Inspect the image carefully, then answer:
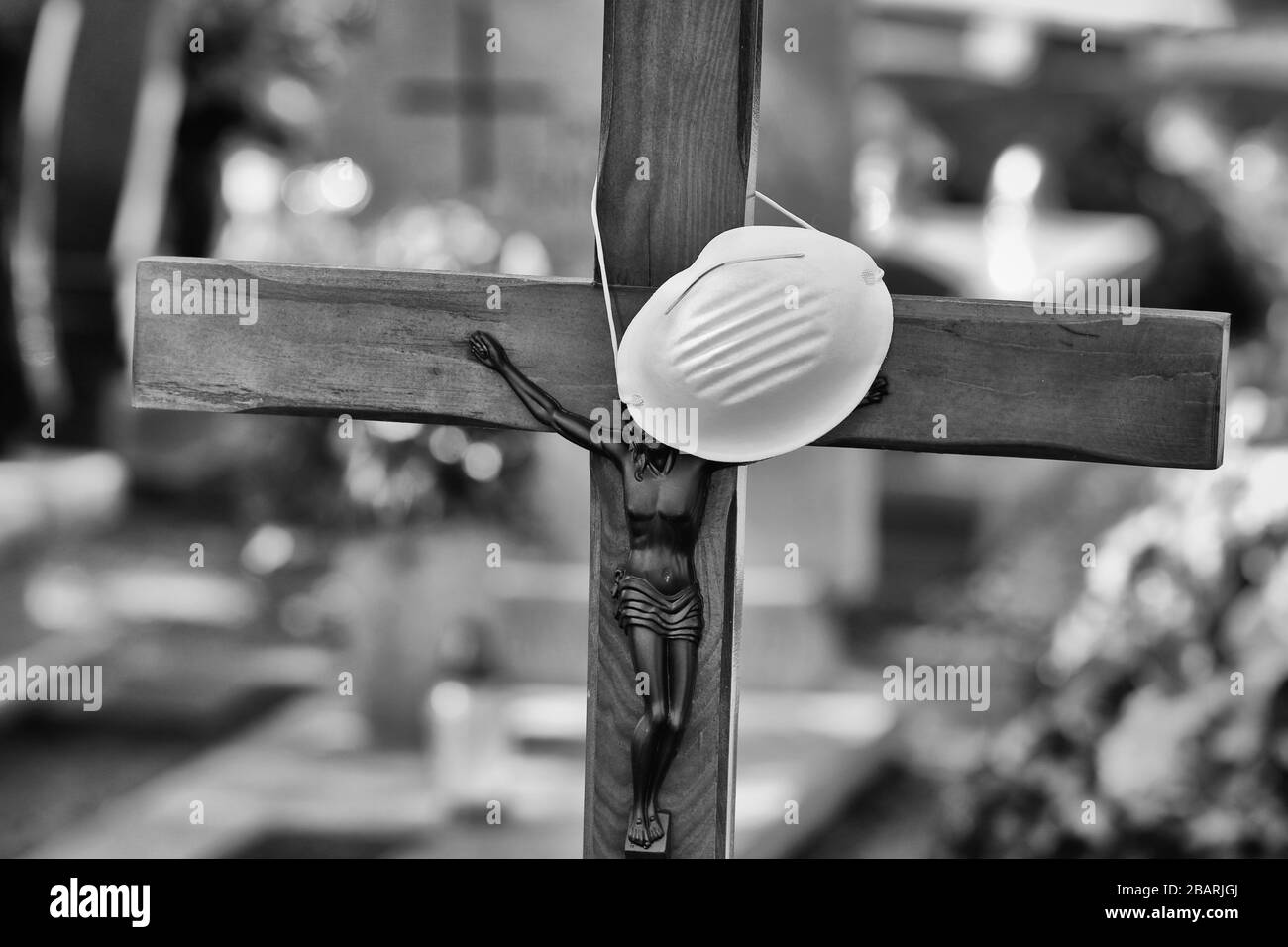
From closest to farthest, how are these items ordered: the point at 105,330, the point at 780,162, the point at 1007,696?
the point at 1007,696, the point at 780,162, the point at 105,330

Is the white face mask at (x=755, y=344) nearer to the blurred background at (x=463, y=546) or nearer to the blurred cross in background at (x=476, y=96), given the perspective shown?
the blurred background at (x=463, y=546)

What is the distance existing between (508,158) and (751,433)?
1534 mm

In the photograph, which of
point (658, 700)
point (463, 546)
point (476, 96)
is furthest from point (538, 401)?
point (476, 96)

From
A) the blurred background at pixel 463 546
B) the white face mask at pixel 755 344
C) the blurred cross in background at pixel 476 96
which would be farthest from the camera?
the blurred cross in background at pixel 476 96

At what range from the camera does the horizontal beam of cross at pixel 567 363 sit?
1.96 ft

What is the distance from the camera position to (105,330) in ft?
6.84

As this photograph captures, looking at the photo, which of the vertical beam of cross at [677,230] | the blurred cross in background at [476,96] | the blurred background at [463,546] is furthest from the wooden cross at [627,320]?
the blurred cross in background at [476,96]

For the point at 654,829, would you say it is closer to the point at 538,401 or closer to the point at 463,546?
the point at 538,401

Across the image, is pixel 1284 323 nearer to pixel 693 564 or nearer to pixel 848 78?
pixel 848 78

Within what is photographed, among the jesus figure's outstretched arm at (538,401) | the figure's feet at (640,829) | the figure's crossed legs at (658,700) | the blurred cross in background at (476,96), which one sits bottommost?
the figure's feet at (640,829)

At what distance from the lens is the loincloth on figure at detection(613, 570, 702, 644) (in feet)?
1.93

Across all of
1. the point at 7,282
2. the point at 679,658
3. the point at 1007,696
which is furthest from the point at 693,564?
the point at 7,282

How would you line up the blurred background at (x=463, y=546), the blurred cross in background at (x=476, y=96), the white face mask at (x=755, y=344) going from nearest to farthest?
the white face mask at (x=755, y=344) → the blurred background at (x=463, y=546) → the blurred cross in background at (x=476, y=96)

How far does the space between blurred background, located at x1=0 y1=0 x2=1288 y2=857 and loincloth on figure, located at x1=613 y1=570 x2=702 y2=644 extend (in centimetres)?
52
